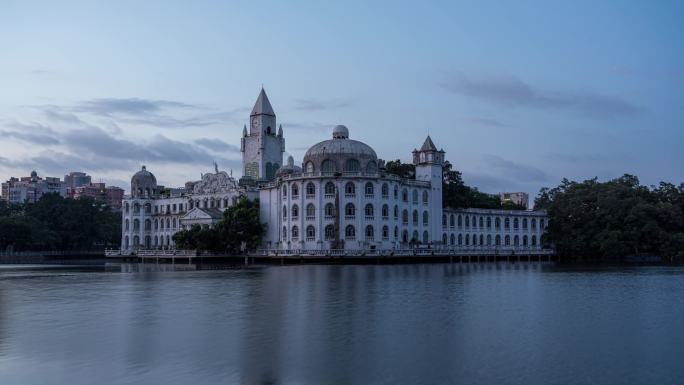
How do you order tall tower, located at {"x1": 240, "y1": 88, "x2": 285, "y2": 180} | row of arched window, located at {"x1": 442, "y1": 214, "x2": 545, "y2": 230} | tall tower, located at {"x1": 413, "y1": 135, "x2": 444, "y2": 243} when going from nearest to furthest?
1. tall tower, located at {"x1": 413, "y1": 135, "x2": 444, "y2": 243}
2. row of arched window, located at {"x1": 442, "y1": 214, "x2": 545, "y2": 230}
3. tall tower, located at {"x1": 240, "y1": 88, "x2": 285, "y2": 180}

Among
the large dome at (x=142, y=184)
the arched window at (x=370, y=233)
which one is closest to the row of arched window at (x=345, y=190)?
the arched window at (x=370, y=233)

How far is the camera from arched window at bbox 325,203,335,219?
319ft

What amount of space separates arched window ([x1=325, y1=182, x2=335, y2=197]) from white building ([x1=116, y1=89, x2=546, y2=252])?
13 centimetres

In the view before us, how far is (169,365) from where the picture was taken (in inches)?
858

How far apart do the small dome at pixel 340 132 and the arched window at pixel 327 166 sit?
272 inches

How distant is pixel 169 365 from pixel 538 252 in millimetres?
100086

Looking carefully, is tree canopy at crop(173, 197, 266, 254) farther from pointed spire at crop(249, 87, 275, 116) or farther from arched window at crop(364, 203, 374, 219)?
pointed spire at crop(249, 87, 275, 116)

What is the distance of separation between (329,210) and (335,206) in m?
1.14

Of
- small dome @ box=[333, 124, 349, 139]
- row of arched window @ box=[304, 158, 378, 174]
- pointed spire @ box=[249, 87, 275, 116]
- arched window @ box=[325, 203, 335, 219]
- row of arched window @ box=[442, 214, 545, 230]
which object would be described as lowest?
row of arched window @ box=[442, 214, 545, 230]

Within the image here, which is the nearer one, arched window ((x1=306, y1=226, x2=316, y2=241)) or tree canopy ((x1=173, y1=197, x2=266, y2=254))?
arched window ((x1=306, y1=226, x2=316, y2=241))

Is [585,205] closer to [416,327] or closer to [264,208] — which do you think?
[264,208]

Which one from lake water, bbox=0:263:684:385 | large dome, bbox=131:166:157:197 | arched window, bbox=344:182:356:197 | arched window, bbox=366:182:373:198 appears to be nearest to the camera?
lake water, bbox=0:263:684:385

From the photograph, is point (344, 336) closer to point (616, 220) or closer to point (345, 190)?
point (345, 190)

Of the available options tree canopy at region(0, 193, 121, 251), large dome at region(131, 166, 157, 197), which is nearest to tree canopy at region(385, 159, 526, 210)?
large dome at region(131, 166, 157, 197)
